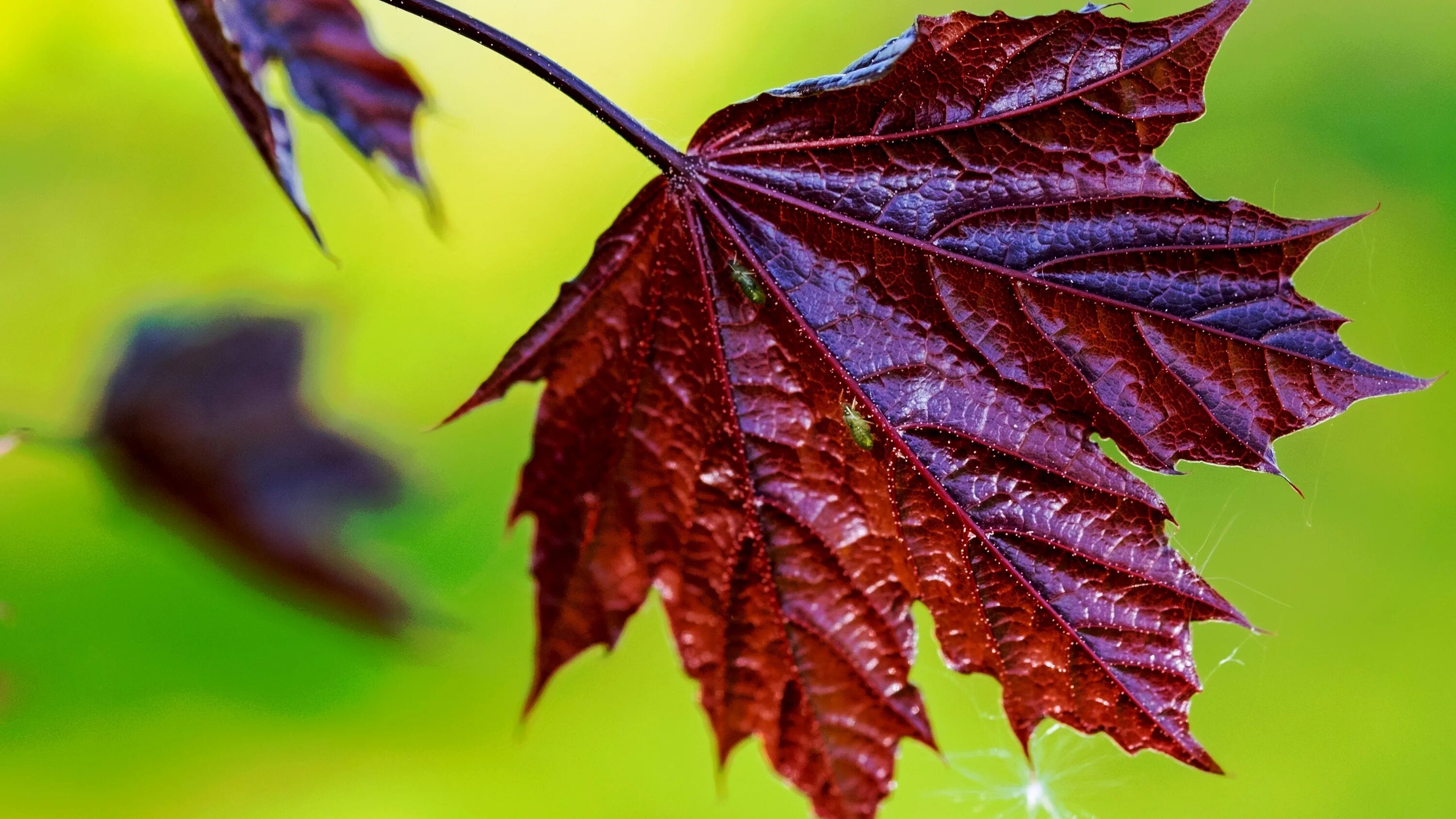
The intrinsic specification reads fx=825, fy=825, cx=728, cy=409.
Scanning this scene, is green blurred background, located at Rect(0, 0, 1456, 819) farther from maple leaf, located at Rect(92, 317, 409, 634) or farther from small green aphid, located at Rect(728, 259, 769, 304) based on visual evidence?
small green aphid, located at Rect(728, 259, 769, 304)

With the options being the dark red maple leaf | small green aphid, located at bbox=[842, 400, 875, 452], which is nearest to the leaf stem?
the dark red maple leaf

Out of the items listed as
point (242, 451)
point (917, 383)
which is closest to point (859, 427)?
point (917, 383)

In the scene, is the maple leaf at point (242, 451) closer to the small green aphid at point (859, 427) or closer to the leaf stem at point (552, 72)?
the leaf stem at point (552, 72)

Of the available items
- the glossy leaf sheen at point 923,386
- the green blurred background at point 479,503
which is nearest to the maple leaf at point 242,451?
the green blurred background at point 479,503

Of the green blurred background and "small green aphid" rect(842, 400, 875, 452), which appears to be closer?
"small green aphid" rect(842, 400, 875, 452)

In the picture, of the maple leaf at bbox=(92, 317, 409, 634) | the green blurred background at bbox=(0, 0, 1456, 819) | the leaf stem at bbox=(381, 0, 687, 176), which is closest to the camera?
the leaf stem at bbox=(381, 0, 687, 176)

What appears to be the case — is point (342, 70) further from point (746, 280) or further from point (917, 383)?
point (917, 383)

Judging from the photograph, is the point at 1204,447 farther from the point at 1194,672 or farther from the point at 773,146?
the point at 773,146
